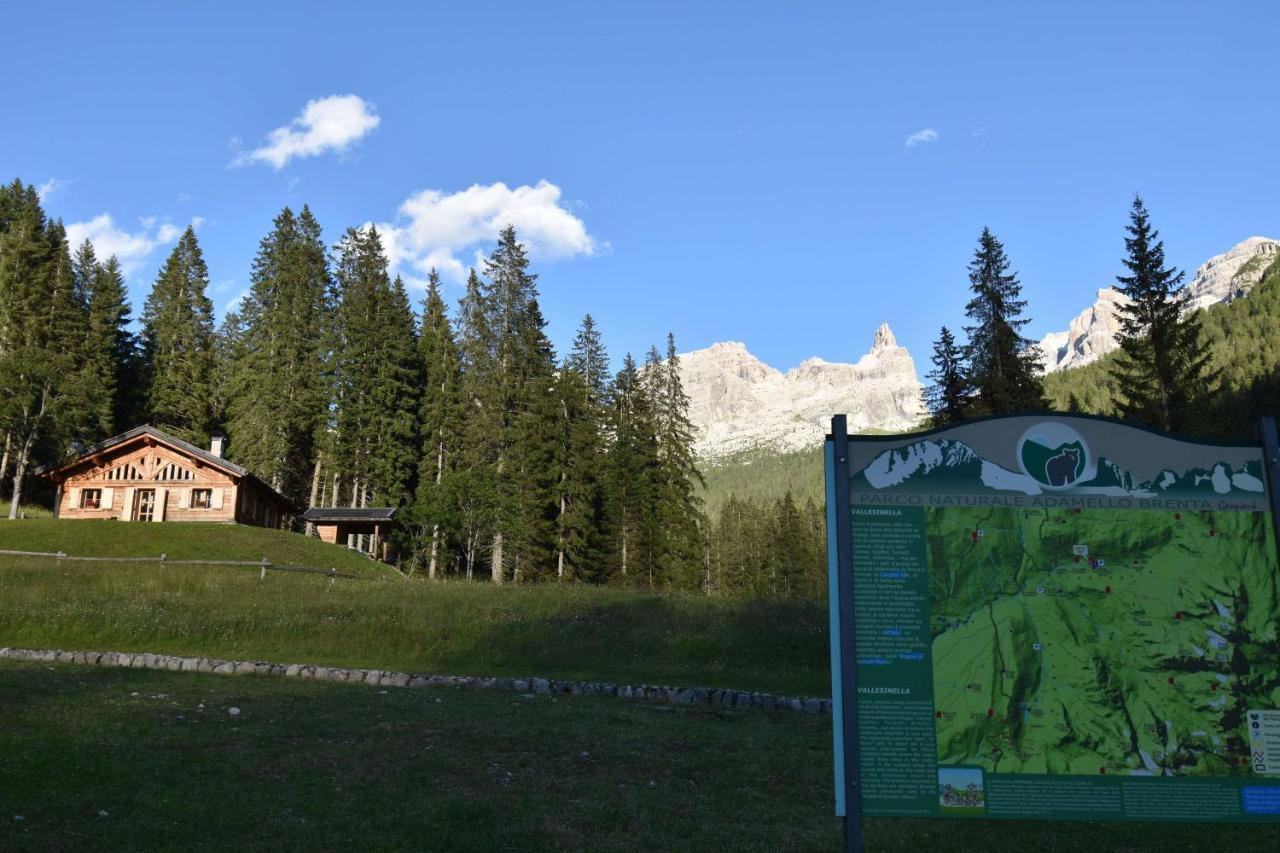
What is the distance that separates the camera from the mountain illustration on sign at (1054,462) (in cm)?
659

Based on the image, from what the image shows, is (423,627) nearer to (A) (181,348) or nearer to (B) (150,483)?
(B) (150,483)

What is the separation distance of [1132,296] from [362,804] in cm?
4548

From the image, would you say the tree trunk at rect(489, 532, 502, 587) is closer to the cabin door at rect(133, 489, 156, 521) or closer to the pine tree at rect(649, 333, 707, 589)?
the pine tree at rect(649, 333, 707, 589)

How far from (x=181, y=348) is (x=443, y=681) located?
209ft

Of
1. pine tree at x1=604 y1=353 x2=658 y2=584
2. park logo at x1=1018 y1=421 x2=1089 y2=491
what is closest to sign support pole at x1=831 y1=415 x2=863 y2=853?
park logo at x1=1018 y1=421 x2=1089 y2=491

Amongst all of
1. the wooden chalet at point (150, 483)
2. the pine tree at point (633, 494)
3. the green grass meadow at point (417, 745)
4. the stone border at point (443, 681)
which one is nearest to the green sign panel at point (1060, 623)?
the green grass meadow at point (417, 745)

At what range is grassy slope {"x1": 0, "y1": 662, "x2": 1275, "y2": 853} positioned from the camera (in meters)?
8.18

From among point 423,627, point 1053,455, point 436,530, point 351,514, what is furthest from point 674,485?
point 1053,455

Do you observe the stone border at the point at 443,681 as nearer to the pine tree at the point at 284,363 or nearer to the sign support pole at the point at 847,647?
the sign support pole at the point at 847,647

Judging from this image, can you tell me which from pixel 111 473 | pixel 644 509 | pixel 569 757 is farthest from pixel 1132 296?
pixel 111 473

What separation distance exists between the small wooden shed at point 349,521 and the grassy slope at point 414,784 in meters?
40.2

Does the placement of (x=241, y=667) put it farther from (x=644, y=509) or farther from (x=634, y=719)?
(x=644, y=509)

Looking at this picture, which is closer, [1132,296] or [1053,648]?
[1053,648]

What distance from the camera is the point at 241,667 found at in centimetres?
2062
